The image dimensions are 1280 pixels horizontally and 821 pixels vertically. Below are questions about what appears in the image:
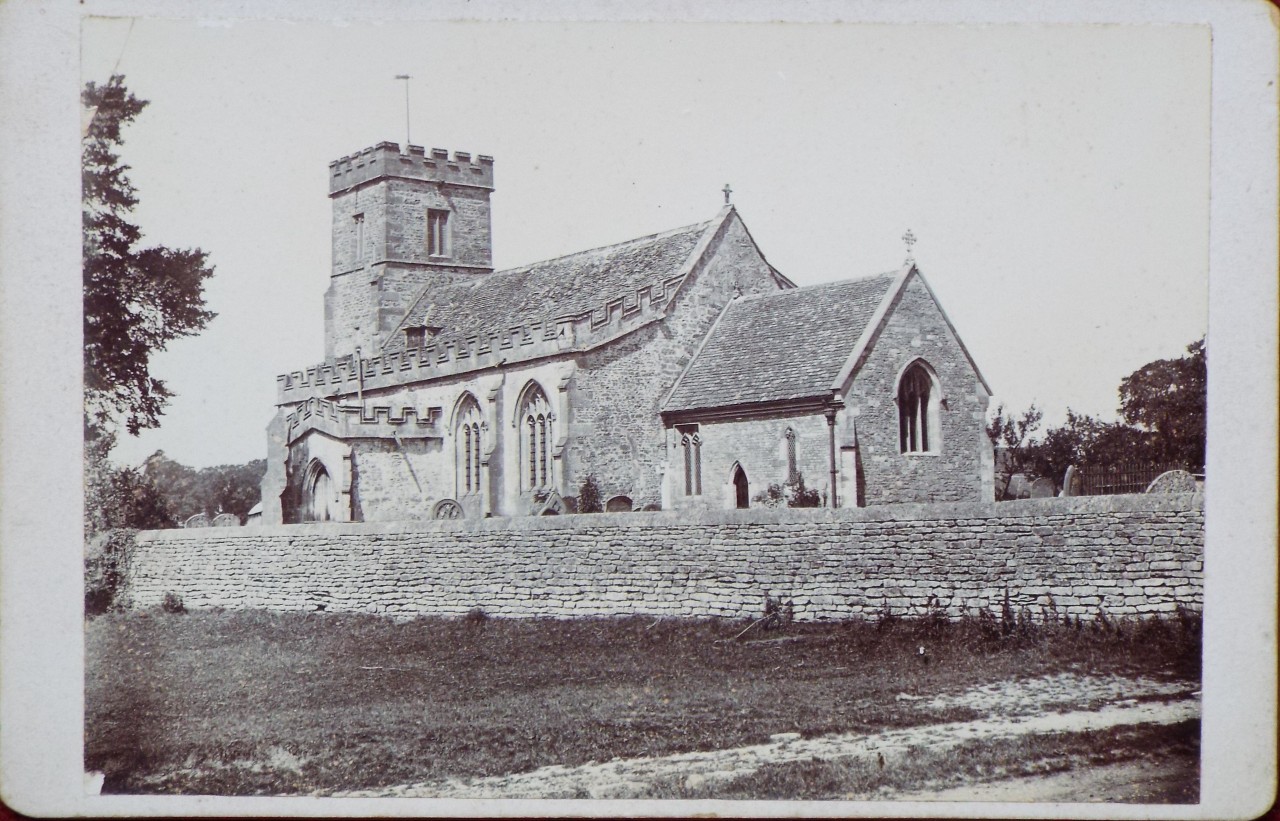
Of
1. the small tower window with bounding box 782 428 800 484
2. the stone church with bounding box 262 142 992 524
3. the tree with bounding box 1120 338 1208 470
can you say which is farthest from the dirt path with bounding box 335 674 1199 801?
the small tower window with bounding box 782 428 800 484

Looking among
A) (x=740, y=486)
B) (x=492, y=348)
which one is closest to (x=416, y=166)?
(x=492, y=348)

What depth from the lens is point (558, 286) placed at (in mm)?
29531

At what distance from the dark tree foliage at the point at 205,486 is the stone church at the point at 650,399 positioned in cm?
132

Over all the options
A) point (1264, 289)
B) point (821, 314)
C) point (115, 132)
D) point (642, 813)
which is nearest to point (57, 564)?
point (115, 132)

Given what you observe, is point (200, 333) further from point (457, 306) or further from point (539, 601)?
point (457, 306)

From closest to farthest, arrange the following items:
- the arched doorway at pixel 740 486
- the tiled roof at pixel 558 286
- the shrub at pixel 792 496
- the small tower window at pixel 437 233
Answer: the shrub at pixel 792 496 → the arched doorway at pixel 740 486 → the tiled roof at pixel 558 286 → the small tower window at pixel 437 233

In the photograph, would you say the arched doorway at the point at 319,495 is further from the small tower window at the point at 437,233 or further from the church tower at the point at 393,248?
the small tower window at the point at 437,233

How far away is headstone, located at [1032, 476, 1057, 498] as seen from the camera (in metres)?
19.0

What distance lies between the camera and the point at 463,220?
3566 cm

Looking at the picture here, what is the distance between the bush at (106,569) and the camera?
1079 cm

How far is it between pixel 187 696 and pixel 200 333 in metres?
3.40

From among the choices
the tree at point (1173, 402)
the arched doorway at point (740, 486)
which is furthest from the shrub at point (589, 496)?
the tree at point (1173, 402)

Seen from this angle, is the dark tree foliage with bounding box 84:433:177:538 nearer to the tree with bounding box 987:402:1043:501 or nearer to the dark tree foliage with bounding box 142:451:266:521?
the dark tree foliage with bounding box 142:451:266:521

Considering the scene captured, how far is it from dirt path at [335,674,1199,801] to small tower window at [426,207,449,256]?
90.8 ft
